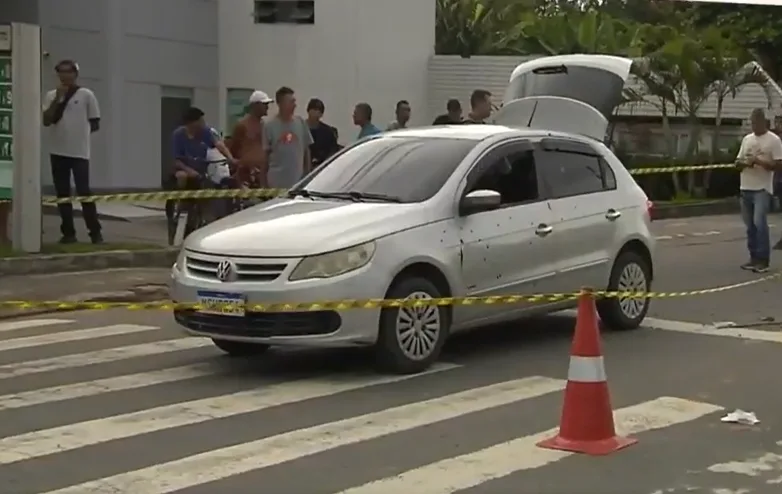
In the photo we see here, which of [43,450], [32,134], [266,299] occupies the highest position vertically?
[32,134]

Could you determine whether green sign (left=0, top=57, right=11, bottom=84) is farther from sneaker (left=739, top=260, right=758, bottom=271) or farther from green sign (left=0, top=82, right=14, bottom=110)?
sneaker (left=739, top=260, right=758, bottom=271)

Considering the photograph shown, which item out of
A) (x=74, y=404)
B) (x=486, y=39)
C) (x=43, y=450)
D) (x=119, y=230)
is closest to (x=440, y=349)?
(x=74, y=404)

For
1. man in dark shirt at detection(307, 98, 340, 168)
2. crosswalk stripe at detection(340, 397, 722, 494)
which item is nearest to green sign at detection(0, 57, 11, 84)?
man in dark shirt at detection(307, 98, 340, 168)

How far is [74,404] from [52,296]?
191 inches

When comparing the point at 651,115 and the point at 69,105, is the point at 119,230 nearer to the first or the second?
the point at 69,105

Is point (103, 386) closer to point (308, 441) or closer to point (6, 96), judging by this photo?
point (308, 441)

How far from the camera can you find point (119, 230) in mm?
19422

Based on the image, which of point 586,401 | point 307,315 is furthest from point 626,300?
point 586,401

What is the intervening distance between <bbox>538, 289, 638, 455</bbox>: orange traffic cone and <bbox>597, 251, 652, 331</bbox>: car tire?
3884 mm

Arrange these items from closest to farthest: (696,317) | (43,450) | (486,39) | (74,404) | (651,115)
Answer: (43,450) < (74,404) < (696,317) < (651,115) < (486,39)

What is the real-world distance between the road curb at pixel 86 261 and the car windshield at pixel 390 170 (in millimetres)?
5056

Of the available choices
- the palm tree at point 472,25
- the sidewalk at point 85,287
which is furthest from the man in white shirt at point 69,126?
the palm tree at point 472,25

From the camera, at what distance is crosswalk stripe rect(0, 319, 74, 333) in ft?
38.1

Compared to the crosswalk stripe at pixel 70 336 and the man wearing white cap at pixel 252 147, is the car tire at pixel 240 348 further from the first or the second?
the man wearing white cap at pixel 252 147
